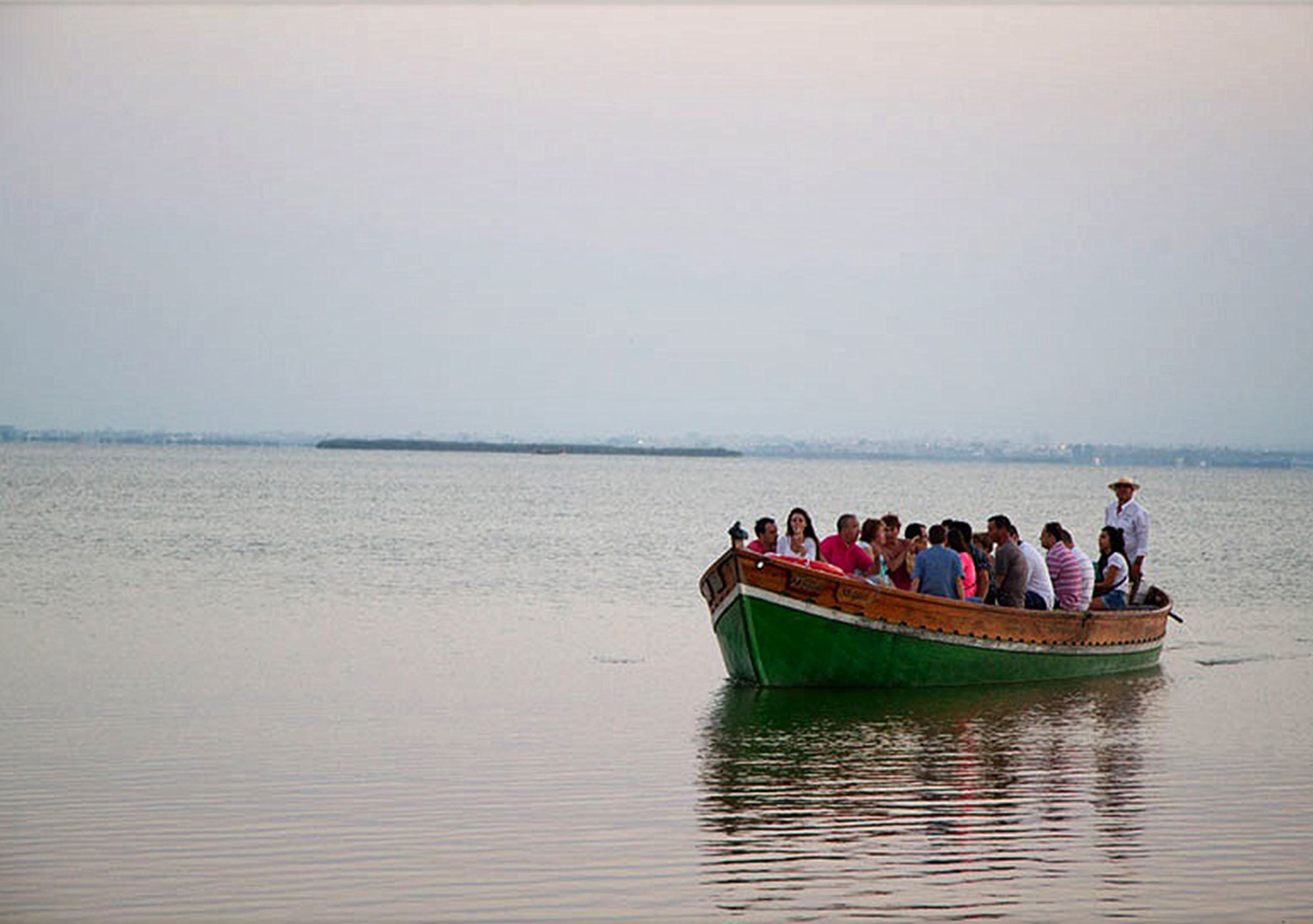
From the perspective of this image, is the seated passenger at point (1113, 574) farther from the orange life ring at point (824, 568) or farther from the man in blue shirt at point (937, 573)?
the orange life ring at point (824, 568)

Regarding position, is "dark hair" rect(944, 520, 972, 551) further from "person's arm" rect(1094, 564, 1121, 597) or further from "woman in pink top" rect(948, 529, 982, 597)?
"person's arm" rect(1094, 564, 1121, 597)

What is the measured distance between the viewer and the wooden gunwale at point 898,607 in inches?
635

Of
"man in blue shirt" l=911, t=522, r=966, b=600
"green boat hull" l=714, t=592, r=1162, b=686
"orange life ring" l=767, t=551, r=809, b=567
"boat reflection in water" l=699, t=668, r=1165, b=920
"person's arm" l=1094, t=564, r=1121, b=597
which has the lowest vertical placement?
"boat reflection in water" l=699, t=668, r=1165, b=920

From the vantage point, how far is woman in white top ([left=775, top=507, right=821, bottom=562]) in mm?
16953

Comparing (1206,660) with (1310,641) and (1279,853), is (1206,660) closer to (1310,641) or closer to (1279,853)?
(1310,641)

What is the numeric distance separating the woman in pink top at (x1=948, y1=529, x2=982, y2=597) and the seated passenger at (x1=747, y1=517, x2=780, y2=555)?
5.96 ft

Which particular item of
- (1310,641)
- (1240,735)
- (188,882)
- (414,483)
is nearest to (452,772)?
(188,882)

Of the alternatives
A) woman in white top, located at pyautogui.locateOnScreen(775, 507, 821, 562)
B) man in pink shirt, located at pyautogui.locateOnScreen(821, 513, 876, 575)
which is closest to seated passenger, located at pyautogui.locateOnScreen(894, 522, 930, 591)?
man in pink shirt, located at pyautogui.locateOnScreen(821, 513, 876, 575)

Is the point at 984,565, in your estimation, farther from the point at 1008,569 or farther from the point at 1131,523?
the point at 1131,523

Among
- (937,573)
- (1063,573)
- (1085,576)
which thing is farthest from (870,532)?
(1085,576)

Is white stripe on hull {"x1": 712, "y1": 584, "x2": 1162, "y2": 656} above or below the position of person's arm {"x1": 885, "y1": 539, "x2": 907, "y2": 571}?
below

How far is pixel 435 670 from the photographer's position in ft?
61.2

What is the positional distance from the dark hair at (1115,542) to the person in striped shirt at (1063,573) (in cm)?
111

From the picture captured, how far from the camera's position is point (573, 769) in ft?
41.6
